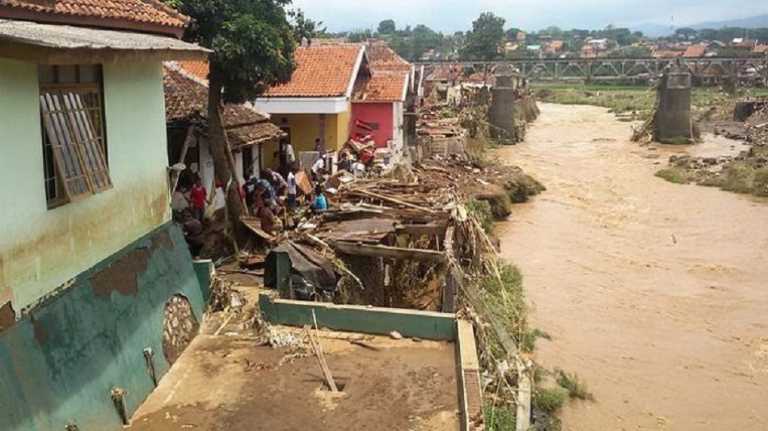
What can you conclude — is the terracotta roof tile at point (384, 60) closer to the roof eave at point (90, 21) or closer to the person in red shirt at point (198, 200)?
the person in red shirt at point (198, 200)

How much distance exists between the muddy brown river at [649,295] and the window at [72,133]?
28.9 ft

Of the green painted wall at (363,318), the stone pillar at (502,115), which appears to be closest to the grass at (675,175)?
the stone pillar at (502,115)

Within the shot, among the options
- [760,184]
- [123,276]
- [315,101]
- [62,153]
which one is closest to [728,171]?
[760,184]

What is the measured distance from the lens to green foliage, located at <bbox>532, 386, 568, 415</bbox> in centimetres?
1297

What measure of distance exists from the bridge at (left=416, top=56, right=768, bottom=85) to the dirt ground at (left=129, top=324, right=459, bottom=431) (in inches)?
2517

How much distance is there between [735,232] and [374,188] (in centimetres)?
1571

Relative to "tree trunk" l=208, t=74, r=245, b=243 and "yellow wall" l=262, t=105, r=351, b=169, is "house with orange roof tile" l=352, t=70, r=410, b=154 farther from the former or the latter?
"tree trunk" l=208, t=74, r=245, b=243

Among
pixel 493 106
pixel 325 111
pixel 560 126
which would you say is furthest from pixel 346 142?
pixel 560 126

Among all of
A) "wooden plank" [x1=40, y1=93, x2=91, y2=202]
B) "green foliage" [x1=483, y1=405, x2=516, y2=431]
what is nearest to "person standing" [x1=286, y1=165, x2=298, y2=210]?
"green foliage" [x1=483, y1=405, x2=516, y2=431]

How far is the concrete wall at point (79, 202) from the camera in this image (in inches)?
261

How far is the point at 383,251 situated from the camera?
Answer: 42.9 ft

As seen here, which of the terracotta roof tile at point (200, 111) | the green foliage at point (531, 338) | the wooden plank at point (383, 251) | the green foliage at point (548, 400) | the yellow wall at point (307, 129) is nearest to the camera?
the green foliage at point (548, 400)

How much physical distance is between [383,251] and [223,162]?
4.09m

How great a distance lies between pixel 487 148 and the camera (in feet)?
144
